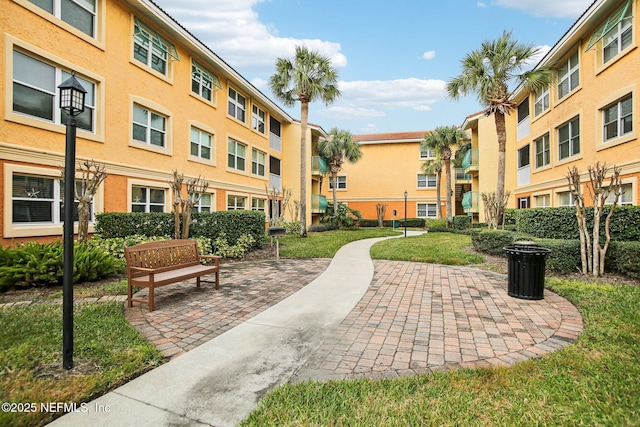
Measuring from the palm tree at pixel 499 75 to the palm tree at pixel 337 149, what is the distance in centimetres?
1326

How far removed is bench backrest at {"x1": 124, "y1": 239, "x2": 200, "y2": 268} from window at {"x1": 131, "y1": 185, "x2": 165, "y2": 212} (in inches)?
275

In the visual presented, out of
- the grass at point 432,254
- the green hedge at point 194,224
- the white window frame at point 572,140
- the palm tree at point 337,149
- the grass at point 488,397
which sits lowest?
the grass at point 488,397

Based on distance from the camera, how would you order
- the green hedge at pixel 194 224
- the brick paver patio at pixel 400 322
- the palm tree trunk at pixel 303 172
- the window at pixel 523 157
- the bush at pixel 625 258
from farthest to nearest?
the window at pixel 523 157 < the palm tree trunk at pixel 303 172 < the green hedge at pixel 194 224 < the bush at pixel 625 258 < the brick paver patio at pixel 400 322

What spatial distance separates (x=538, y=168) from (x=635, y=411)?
60.1 feet

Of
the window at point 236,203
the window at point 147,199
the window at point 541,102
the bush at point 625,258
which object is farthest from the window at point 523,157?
the window at point 147,199

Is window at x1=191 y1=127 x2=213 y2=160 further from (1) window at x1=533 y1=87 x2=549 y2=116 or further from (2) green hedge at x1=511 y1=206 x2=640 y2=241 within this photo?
(1) window at x1=533 y1=87 x2=549 y2=116

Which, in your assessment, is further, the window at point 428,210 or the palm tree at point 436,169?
the window at point 428,210

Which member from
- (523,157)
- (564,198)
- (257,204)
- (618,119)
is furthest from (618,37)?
(257,204)

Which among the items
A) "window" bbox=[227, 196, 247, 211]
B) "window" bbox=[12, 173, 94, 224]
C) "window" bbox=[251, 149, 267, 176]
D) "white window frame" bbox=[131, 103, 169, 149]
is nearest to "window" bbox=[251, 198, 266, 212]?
"window" bbox=[227, 196, 247, 211]

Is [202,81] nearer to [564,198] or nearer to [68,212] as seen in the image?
[68,212]

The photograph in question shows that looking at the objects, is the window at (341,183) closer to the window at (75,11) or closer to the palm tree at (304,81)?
the palm tree at (304,81)

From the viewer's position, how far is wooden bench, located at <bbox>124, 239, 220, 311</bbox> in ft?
17.2

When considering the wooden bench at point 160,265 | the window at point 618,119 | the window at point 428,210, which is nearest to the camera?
the wooden bench at point 160,265

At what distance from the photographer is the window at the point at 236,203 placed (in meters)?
18.4
